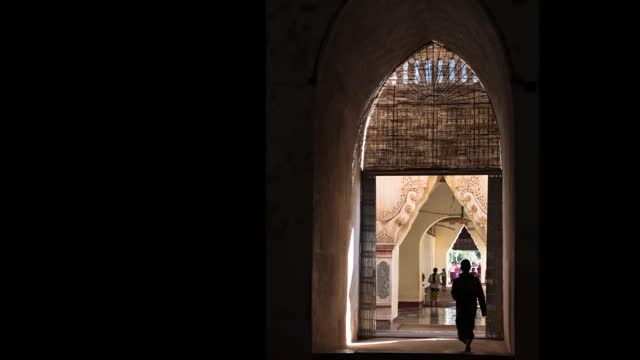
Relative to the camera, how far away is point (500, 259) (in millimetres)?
9945

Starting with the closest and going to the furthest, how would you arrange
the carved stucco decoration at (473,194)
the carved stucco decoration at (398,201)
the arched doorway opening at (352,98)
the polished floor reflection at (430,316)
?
the arched doorway opening at (352,98) < the carved stucco decoration at (473,194) < the carved stucco decoration at (398,201) < the polished floor reflection at (430,316)

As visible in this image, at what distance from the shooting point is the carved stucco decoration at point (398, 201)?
14500 millimetres

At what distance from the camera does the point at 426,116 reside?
404 inches

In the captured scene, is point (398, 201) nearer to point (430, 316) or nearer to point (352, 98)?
point (430, 316)

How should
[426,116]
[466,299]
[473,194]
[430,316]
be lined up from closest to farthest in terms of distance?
[466,299] < [426,116] < [473,194] < [430,316]

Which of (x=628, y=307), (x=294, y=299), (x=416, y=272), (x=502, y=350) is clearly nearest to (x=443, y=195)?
(x=416, y=272)

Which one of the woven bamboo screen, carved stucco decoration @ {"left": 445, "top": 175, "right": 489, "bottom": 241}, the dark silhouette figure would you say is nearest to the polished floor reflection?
carved stucco decoration @ {"left": 445, "top": 175, "right": 489, "bottom": 241}

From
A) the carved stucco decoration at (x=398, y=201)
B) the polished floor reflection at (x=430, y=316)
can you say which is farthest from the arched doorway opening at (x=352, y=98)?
the polished floor reflection at (x=430, y=316)

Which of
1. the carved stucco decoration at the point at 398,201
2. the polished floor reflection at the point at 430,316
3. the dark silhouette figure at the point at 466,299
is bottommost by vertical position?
the polished floor reflection at the point at 430,316

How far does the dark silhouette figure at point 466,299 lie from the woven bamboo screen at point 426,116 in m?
2.57

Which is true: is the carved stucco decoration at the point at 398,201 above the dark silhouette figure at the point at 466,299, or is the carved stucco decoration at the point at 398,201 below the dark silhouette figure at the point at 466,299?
above

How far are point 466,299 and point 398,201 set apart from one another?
22.5 feet

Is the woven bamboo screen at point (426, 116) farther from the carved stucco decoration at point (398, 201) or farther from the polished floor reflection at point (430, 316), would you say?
the polished floor reflection at point (430, 316)

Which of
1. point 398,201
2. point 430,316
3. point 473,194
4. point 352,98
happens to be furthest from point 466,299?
point 430,316
